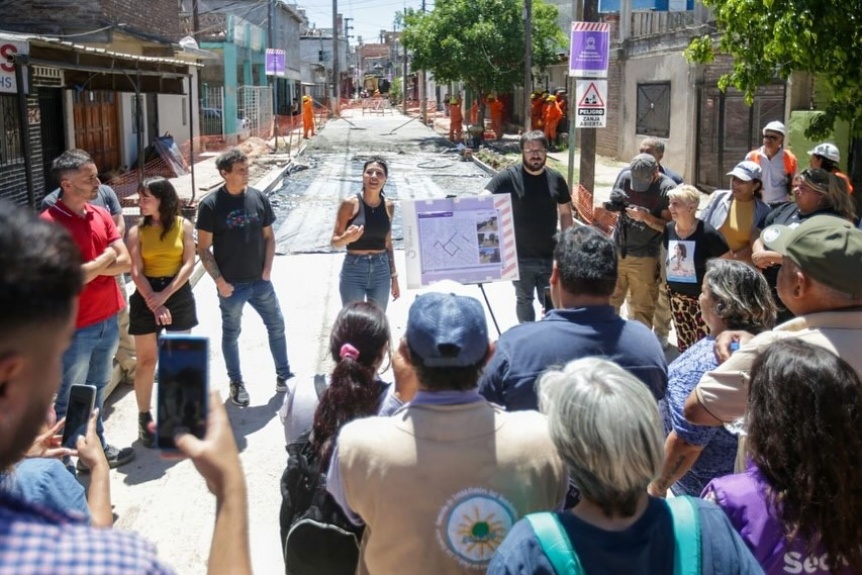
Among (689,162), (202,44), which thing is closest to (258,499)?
(689,162)

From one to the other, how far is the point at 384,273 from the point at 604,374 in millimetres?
4452

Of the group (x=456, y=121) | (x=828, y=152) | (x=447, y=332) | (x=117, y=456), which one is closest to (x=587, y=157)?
(x=828, y=152)

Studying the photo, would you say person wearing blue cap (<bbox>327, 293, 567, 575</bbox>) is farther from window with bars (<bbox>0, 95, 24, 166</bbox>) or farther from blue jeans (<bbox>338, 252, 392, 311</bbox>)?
window with bars (<bbox>0, 95, 24, 166</bbox>)

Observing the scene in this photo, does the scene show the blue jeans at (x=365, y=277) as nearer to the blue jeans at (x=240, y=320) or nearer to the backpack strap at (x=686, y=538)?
the blue jeans at (x=240, y=320)

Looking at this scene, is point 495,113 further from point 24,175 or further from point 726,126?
point 24,175

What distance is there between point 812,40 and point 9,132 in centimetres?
1193

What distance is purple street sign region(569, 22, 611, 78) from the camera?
11.3 metres

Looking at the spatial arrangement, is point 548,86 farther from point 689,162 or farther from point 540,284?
point 540,284

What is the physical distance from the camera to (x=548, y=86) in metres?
36.8

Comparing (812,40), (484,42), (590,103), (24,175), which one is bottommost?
(24,175)

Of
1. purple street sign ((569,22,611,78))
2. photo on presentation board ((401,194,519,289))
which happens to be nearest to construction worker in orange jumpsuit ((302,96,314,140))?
purple street sign ((569,22,611,78))

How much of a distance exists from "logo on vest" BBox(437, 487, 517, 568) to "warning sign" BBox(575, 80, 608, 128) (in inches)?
369

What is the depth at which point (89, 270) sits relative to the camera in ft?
15.6

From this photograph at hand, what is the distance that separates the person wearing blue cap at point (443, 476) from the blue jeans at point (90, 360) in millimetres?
2646
